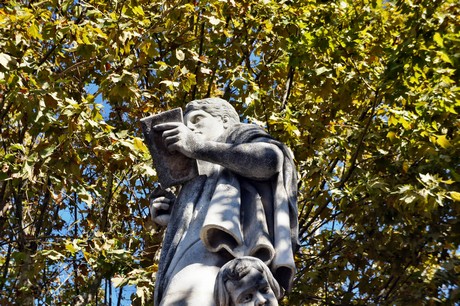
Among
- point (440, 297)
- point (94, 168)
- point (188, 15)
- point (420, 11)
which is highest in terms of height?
point (188, 15)

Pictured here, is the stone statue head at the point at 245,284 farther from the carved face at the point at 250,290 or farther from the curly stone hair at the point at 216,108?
the curly stone hair at the point at 216,108

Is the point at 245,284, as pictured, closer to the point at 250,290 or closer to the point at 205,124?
the point at 250,290

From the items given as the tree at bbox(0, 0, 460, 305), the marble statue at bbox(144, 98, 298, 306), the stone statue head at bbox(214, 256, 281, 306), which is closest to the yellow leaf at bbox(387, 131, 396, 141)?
the tree at bbox(0, 0, 460, 305)

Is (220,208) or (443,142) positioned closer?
(220,208)

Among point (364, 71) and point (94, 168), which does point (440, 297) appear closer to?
point (364, 71)

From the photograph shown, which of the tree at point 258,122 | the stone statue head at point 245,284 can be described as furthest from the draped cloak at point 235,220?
the tree at point 258,122

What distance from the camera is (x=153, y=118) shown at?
5.78 m

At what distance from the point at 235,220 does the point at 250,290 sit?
0.67 m

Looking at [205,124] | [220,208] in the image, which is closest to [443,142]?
[205,124]

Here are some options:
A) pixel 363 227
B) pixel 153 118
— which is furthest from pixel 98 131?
pixel 153 118

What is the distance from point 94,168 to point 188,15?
8.55ft

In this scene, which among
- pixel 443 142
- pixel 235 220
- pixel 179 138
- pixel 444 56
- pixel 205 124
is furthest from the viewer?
pixel 444 56

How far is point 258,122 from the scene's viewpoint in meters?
10.5

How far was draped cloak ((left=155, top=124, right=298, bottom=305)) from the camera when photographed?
16.2 feet
